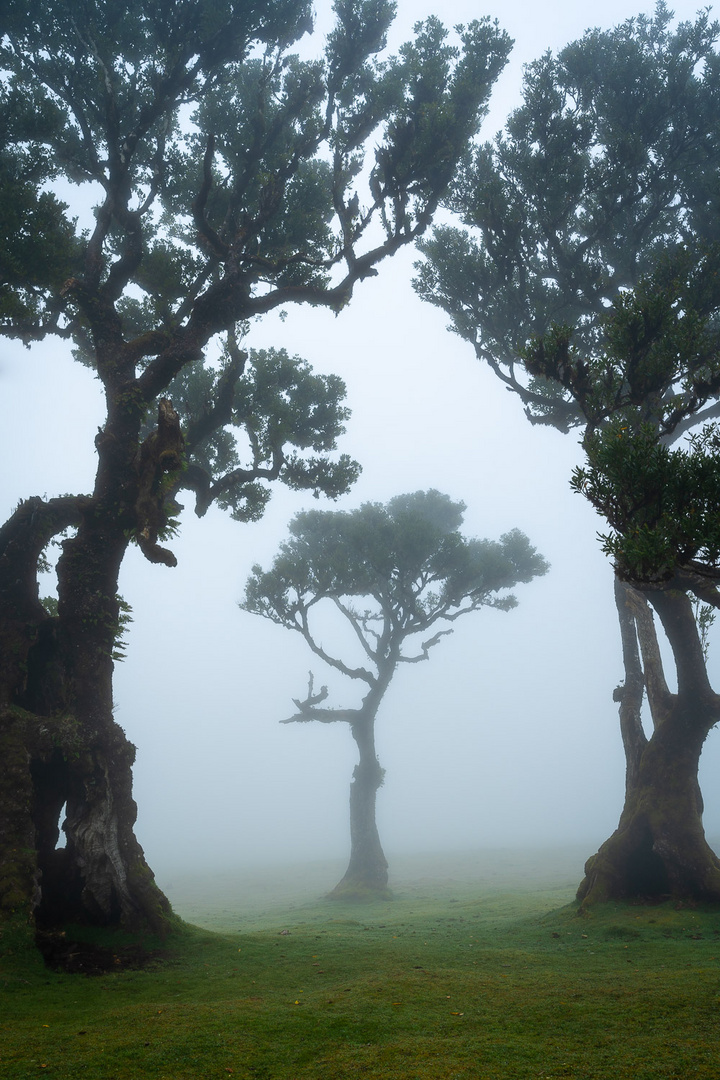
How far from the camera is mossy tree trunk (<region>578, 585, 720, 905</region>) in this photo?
15.3 meters

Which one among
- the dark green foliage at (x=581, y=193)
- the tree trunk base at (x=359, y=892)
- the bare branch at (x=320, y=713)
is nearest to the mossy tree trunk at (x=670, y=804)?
the dark green foliage at (x=581, y=193)

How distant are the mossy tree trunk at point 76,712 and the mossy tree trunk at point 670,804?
11.0 metres

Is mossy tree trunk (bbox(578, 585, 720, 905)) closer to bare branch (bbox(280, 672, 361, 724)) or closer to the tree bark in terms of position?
the tree bark

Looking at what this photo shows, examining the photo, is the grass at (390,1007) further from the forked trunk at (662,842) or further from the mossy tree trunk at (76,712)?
the mossy tree trunk at (76,712)

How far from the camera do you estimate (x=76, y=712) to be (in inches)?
532

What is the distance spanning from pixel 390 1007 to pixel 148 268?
60.0 feet

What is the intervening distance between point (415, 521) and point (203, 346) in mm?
18307

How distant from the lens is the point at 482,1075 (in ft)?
20.2

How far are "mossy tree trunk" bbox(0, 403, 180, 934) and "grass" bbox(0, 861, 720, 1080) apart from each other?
60.6 inches

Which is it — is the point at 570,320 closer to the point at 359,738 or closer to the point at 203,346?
the point at 203,346

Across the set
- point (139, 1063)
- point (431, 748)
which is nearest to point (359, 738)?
point (139, 1063)

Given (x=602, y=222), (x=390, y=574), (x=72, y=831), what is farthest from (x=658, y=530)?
(x=390, y=574)

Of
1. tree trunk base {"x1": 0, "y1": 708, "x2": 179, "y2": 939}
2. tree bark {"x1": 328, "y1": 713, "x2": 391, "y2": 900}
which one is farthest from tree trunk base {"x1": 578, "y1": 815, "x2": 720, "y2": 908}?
tree bark {"x1": 328, "y1": 713, "x2": 391, "y2": 900}

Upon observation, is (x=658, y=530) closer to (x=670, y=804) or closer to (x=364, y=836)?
(x=670, y=804)
